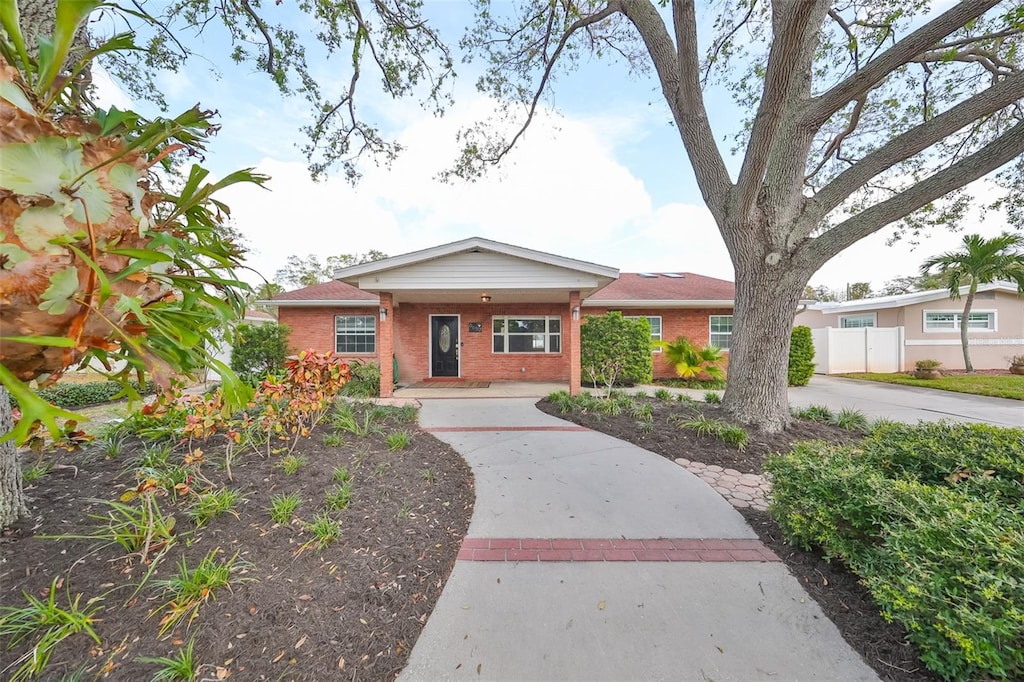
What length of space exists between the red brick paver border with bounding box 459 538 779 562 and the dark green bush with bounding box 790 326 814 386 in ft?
33.9

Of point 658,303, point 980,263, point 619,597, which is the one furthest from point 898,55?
point 980,263

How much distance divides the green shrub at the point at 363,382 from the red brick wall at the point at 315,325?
6.69ft

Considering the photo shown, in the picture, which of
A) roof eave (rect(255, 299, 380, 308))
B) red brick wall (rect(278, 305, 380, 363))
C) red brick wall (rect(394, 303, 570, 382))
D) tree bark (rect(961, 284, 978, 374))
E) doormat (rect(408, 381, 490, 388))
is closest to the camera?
doormat (rect(408, 381, 490, 388))

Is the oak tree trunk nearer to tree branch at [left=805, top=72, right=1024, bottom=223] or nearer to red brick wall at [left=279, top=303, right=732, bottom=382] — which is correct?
tree branch at [left=805, top=72, right=1024, bottom=223]

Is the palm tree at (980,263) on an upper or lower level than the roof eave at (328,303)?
upper

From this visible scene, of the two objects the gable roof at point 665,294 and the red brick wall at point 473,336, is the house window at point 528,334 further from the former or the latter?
the gable roof at point 665,294

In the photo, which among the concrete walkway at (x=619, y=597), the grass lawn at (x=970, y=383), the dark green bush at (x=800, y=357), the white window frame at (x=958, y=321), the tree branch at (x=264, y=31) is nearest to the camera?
the concrete walkway at (x=619, y=597)

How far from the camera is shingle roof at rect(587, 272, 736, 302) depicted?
37.6 feet

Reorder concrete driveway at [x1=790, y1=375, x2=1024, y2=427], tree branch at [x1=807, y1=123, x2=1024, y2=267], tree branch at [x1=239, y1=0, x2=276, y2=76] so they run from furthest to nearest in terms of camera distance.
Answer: concrete driveway at [x1=790, y1=375, x2=1024, y2=427] < tree branch at [x1=239, y1=0, x2=276, y2=76] < tree branch at [x1=807, y1=123, x2=1024, y2=267]

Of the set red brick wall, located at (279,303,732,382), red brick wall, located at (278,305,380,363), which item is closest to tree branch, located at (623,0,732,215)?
red brick wall, located at (279,303,732,382)

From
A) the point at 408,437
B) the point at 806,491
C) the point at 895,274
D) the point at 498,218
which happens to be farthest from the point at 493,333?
the point at 895,274

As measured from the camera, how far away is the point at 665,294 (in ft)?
38.9

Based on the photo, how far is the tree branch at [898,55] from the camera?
4000 mm

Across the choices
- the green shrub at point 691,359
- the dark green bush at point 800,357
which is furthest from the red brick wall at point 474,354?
the dark green bush at point 800,357
